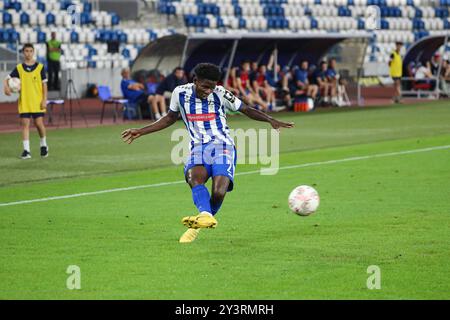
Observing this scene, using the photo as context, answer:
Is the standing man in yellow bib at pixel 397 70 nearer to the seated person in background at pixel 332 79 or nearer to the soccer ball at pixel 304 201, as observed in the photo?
the seated person in background at pixel 332 79

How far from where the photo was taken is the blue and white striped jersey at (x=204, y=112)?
1105 centimetres

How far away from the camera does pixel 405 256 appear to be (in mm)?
9922

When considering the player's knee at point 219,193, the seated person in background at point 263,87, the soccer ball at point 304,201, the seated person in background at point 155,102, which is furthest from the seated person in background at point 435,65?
the player's knee at point 219,193

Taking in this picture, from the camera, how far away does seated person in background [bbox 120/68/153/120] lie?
29.5m

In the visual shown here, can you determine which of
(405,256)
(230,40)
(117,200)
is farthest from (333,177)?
(230,40)

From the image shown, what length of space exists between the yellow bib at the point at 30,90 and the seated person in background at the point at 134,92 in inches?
363

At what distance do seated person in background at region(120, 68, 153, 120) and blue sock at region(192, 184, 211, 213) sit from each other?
1877 centimetres

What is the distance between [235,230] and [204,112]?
4.73 ft

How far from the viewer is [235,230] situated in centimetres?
1162

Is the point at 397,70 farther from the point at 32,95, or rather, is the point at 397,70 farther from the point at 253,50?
the point at 32,95

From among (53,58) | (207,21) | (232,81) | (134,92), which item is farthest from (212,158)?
(207,21)

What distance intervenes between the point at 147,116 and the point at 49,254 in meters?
20.2

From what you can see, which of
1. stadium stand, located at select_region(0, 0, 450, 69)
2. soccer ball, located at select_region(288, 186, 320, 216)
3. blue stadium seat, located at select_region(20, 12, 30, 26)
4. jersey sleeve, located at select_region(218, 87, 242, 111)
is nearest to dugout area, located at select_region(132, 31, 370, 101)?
stadium stand, located at select_region(0, 0, 450, 69)
